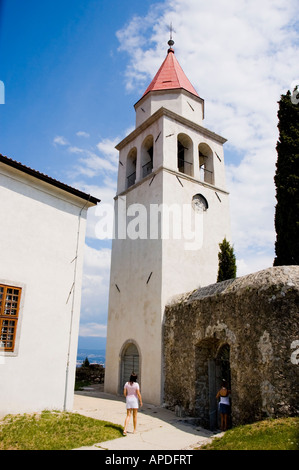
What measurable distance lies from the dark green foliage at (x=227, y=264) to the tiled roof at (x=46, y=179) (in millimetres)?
6935

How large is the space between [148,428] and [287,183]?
10.7 meters

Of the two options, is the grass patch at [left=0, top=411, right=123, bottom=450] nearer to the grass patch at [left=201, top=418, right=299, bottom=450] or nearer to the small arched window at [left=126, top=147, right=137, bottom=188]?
the grass patch at [left=201, top=418, right=299, bottom=450]

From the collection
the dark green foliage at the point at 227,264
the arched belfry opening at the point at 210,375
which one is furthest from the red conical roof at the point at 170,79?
the arched belfry opening at the point at 210,375

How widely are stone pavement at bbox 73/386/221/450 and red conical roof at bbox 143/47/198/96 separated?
17.4 m

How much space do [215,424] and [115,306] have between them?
27.0 feet

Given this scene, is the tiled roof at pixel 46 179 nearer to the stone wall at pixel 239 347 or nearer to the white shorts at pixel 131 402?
the stone wall at pixel 239 347

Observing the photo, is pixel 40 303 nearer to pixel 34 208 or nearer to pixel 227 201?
pixel 34 208

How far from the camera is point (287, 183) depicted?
14.2 m

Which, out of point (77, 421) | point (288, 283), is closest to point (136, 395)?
point (77, 421)

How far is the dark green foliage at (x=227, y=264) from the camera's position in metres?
15.7

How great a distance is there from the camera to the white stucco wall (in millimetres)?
9820

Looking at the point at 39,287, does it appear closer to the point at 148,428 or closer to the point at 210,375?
the point at 148,428
